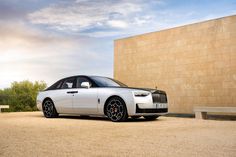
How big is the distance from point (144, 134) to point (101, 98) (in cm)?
399

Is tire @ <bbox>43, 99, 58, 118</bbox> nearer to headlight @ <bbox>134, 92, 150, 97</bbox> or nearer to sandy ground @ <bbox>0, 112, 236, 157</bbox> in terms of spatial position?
headlight @ <bbox>134, 92, 150, 97</bbox>

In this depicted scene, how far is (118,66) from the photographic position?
20.7 metres

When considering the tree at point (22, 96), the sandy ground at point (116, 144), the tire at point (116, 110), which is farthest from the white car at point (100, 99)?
the tree at point (22, 96)

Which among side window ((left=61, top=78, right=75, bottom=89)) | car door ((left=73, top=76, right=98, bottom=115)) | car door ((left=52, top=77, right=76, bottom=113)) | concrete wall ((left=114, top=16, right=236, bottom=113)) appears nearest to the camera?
car door ((left=73, top=76, right=98, bottom=115))

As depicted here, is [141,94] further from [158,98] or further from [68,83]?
[68,83]

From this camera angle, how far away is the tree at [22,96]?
2561cm

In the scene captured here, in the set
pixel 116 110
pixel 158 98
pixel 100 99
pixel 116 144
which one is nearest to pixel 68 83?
pixel 100 99

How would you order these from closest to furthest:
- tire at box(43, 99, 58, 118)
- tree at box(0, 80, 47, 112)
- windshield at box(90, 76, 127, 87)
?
1. windshield at box(90, 76, 127, 87)
2. tire at box(43, 99, 58, 118)
3. tree at box(0, 80, 47, 112)

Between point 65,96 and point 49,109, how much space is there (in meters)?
0.97

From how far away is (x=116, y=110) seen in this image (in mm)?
10703

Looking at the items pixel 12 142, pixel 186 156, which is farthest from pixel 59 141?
pixel 186 156

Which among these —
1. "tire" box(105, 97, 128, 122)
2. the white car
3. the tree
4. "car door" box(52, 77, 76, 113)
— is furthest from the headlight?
the tree

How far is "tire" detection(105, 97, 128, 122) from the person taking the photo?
1052 centimetres

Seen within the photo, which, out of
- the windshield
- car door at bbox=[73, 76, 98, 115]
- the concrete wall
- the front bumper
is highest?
the concrete wall
